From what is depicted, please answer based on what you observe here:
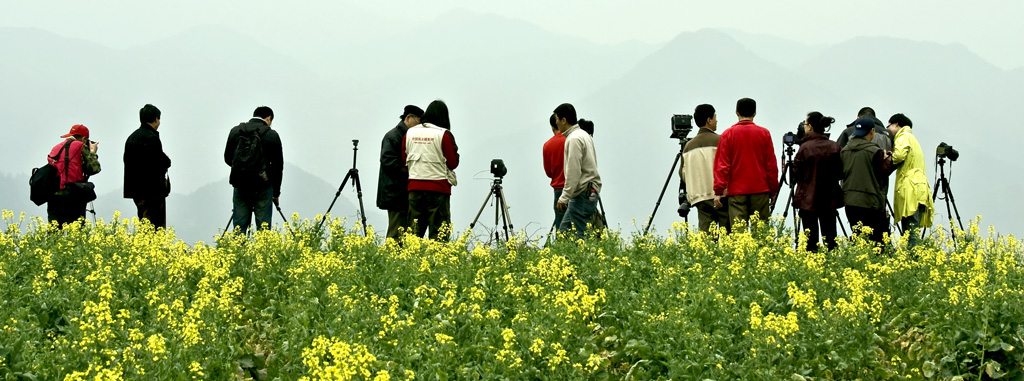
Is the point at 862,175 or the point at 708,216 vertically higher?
the point at 862,175

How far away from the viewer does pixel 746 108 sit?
444 inches

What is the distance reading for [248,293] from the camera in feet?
29.6

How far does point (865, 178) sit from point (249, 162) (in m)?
8.04

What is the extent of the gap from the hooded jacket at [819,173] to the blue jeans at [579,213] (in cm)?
292

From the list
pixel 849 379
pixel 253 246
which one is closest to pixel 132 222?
pixel 253 246

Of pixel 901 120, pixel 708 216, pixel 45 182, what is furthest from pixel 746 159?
pixel 45 182

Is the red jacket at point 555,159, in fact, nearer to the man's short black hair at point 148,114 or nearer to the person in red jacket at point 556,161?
the person in red jacket at point 556,161

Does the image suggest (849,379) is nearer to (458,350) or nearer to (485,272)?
(458,350)

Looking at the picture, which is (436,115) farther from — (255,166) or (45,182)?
(45,182)

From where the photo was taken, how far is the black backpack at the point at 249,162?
42.2 ft

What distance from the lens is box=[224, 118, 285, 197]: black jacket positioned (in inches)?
511

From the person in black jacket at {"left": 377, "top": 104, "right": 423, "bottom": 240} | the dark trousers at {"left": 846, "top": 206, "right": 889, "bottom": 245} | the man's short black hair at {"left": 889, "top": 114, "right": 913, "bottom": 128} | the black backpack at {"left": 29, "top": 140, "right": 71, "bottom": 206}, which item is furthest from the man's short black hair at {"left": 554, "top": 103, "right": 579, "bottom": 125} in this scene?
the black backpack at {"left": 29, "top": 140, "right": 71, "bottom": 206}

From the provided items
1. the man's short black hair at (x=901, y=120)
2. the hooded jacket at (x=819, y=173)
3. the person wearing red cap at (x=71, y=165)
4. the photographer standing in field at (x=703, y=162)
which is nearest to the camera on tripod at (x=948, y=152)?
the man's short black hair at (x=901, y=120)

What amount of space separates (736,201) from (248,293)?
562 cm
